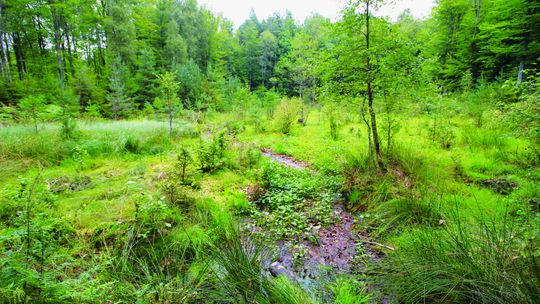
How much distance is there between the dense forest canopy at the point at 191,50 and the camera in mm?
4262

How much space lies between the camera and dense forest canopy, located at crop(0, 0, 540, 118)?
14.0 ft

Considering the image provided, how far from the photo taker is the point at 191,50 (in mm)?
26547

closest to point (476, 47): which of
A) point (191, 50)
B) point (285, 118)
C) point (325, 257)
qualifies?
point (285, 118)

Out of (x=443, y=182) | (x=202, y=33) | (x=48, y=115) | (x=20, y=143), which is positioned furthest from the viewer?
(x=202, y=33)

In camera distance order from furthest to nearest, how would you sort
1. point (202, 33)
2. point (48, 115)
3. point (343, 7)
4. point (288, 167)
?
point (202, 33) → point (48, 115) → point (288, 167) → point (343, 7)

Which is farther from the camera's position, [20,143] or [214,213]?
[20,143]

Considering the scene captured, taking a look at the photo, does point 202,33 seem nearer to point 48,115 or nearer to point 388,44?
point 48,115

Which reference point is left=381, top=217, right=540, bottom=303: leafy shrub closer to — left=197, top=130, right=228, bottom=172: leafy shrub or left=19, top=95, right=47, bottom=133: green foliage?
left=197, top=130, right=228, bottom=172: leafy shrub

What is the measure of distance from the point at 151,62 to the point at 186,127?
43.8ft

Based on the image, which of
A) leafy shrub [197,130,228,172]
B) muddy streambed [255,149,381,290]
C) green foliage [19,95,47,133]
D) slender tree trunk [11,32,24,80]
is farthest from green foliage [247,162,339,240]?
slender tree trunk [11,32,24,80]

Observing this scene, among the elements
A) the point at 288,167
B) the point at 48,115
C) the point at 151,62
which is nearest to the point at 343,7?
the point at 288,167

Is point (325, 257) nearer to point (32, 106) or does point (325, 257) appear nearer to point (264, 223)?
point (264, 223)

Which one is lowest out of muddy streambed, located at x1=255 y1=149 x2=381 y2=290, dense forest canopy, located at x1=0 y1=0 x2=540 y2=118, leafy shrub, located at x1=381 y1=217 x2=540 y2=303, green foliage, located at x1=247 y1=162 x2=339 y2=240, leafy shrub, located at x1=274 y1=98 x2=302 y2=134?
muddy streambed, located at x1=255 y1=149 x2=381 y2=290

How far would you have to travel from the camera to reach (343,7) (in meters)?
4.23
